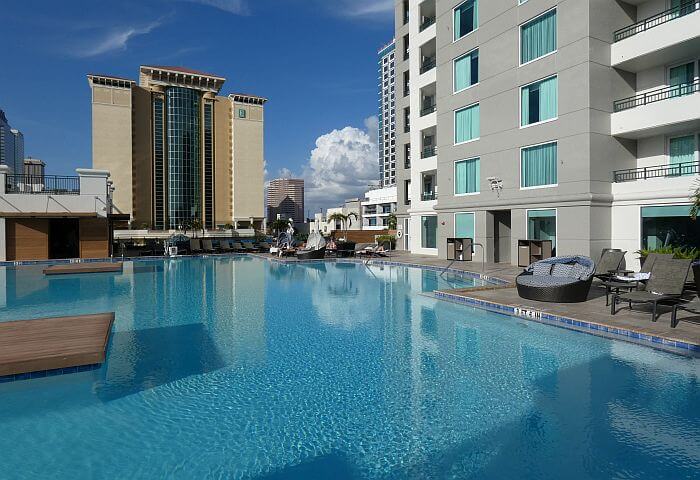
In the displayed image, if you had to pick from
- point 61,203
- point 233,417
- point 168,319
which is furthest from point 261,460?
point 61,203

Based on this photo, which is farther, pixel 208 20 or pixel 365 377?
pixel 208 20

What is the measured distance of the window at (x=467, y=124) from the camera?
20594 millimetres

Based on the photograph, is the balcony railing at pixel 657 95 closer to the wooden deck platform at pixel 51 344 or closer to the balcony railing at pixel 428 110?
the balcony railing at pixel 428 110

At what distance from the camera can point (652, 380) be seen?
550cm

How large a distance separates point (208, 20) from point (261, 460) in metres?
29.0

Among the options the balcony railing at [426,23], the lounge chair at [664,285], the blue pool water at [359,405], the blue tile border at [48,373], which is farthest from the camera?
the balcony railing at [426,23]

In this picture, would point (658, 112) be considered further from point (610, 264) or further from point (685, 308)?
point (685, 308)

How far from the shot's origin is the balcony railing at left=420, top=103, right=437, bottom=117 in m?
24.9

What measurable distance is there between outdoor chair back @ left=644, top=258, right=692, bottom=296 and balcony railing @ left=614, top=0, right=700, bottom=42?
10988 mm

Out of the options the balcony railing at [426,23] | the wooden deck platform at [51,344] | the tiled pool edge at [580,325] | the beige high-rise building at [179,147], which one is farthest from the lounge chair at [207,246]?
the beige high-rise building at [179,147]

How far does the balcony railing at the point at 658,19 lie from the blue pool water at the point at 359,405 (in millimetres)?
13552

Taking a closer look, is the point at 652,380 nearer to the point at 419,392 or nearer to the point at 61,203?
the point at 419,392

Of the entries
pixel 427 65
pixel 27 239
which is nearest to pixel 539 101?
pixel 427 65

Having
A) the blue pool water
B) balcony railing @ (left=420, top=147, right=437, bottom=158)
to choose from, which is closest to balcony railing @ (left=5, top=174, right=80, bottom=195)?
the blue pool water
